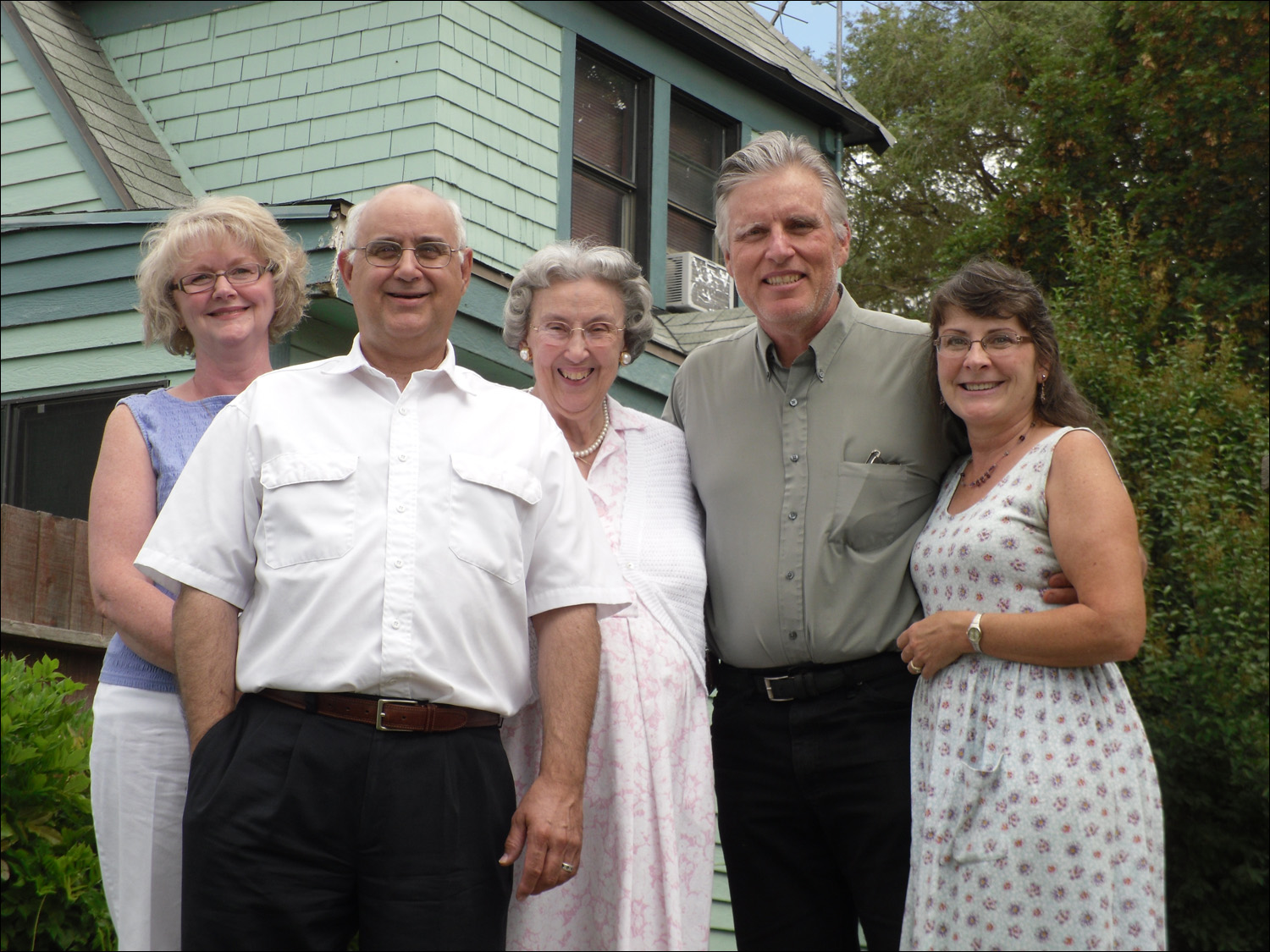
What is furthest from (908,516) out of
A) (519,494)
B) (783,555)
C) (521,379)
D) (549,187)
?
(549,187)

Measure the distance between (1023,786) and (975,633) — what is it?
321 millimetres

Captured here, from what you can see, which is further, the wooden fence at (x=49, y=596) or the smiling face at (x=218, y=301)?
the wooden fence at (x=49, y=596)

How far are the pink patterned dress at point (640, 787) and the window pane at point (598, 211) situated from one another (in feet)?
18.2

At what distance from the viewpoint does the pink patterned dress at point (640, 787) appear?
2.89 m

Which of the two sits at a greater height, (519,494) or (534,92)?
(534,92)

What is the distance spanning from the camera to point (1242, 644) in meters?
7.79

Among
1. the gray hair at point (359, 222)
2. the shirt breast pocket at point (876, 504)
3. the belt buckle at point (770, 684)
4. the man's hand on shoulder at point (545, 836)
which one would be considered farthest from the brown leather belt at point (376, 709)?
the shirt breast pocket at point (876, 504)

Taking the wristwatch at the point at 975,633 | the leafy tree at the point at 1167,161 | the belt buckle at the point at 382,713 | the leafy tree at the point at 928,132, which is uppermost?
the leafy tree at the point at 928,132

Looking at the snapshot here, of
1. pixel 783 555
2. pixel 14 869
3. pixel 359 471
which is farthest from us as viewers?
pixel 14 869

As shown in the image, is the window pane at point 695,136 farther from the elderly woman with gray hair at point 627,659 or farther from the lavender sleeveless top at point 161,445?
the lavender sleeveless top at point 161,445

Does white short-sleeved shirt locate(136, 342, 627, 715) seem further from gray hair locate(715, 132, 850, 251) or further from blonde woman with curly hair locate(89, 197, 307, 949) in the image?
gray hair locate(715, 132, 850, 251)

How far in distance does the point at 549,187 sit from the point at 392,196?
17.6 feet

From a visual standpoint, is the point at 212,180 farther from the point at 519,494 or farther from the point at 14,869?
the point at 519,494

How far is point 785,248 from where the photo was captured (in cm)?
323
